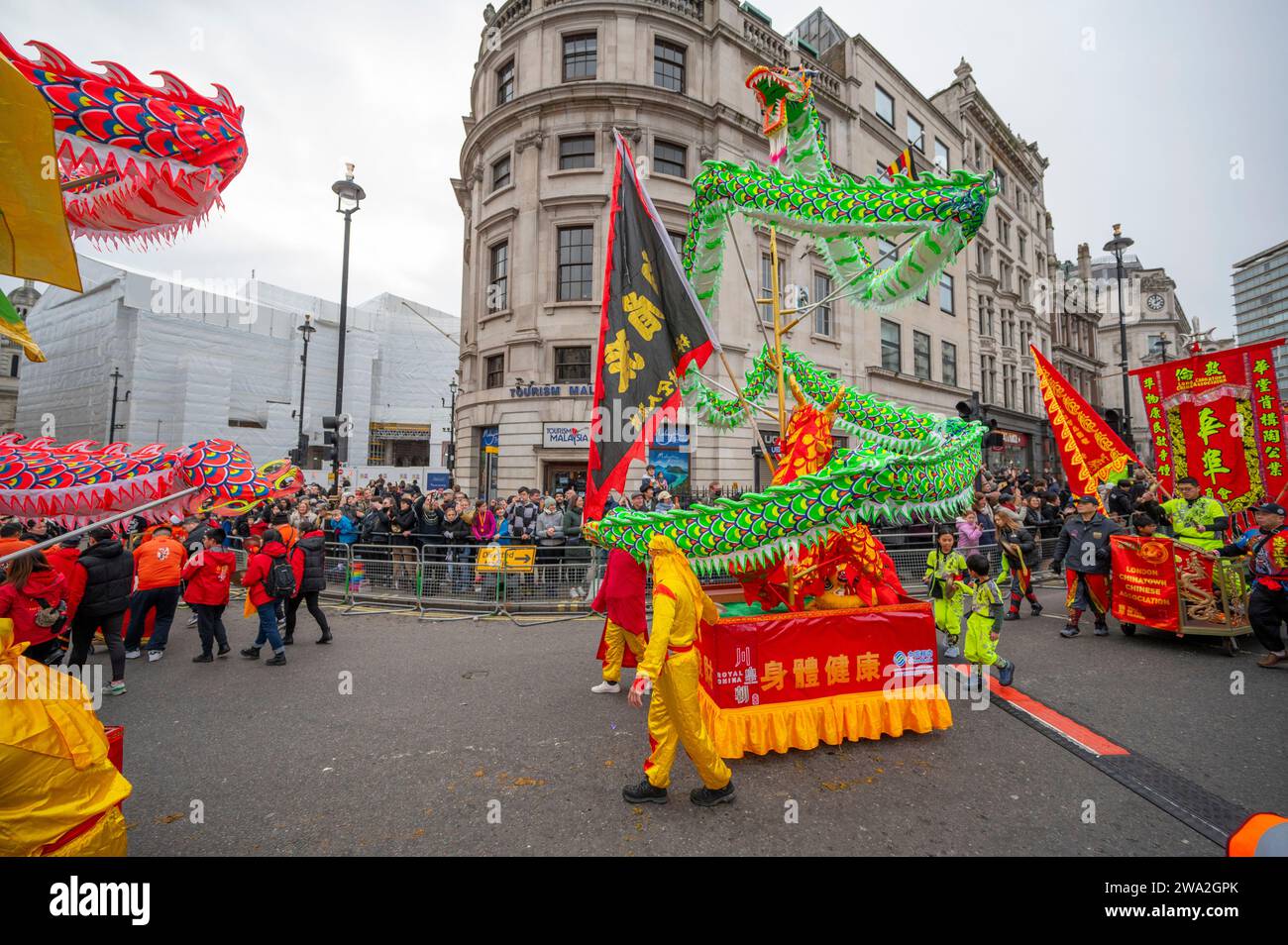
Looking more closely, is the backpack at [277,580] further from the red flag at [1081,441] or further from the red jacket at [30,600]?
the red flag at [1081,441]

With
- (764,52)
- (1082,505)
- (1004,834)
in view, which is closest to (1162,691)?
(1082,505)

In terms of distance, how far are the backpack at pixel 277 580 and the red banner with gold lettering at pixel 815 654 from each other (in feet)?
17.5

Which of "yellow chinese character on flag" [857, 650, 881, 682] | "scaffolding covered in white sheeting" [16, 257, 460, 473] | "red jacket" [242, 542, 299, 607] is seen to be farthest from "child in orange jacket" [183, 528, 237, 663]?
"scaffolding covered in white sheeting" [16, 257, 460, 473]

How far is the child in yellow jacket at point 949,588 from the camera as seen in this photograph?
5.83 metres

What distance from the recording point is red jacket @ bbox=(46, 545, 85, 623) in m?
5.43

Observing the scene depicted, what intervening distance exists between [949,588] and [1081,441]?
171 inches

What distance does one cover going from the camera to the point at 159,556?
657 cm

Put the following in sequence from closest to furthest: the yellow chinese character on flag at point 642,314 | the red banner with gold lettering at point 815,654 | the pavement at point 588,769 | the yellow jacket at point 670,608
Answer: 1. the pavement at point 588,769
2. the yellow jacket at point 670,608
3. the red banner with gold lettering at point 815,654
4. the yellow chinese character on flag at point 642,314

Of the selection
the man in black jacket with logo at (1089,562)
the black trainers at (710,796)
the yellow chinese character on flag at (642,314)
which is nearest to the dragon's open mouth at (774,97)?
the yellow chinese character on flag at (642,314)

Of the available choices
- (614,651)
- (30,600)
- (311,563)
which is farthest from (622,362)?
(30,600)

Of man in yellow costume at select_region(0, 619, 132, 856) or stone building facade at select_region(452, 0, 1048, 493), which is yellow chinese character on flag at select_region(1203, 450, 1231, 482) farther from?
stone building facade at select_region(452, 0, 1048, 493)

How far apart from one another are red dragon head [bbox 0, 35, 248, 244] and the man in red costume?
457 centimetres

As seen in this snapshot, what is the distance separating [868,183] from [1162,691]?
5.72 metres

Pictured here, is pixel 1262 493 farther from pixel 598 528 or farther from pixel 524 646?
pixel 524 646
